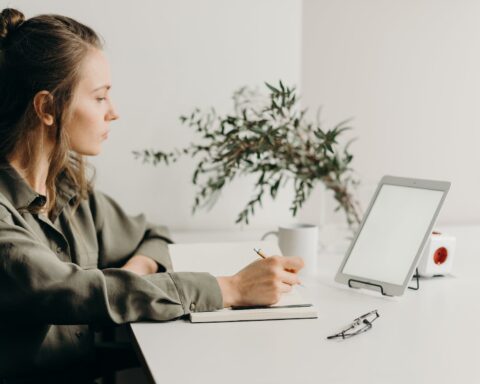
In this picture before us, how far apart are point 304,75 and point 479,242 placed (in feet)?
2.57

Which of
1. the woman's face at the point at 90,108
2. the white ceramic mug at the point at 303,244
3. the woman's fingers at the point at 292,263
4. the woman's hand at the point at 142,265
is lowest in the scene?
the woman's hand at the point at 142,265

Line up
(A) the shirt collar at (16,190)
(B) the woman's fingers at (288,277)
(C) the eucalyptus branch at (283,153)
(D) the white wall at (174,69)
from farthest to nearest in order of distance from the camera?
(D) the white wall at (174,69)
(C) the eucalyptus branch at (283,153)
(A) the shirt collar at (16,190)
(B) the woman's fingers at (288,277)

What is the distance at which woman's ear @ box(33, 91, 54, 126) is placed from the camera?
1335mm

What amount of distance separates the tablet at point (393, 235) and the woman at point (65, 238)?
0.69ft

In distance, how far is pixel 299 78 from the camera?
81.0 inches

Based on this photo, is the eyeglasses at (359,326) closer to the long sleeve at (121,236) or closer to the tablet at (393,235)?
the tablet at (393,235)

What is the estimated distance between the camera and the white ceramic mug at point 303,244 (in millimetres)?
1520

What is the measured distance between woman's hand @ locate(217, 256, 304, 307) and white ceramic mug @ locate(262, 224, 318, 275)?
296mm

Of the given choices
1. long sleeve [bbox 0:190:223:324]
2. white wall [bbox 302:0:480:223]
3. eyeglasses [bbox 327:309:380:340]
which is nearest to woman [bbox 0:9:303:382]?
long sleeve [bbox 0:190:223:324]

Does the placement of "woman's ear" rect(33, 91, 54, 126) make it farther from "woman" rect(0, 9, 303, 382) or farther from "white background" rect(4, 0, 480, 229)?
"white background" rect(4, 0, 480, 229)

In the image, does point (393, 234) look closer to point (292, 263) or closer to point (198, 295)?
point (292, 263)

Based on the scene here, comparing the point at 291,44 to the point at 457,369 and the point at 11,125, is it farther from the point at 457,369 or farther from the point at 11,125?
the point at 457,369

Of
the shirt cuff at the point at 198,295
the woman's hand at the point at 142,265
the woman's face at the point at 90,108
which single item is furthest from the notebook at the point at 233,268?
the woman's face at the point at 90,108

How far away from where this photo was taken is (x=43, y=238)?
1.36 meters
